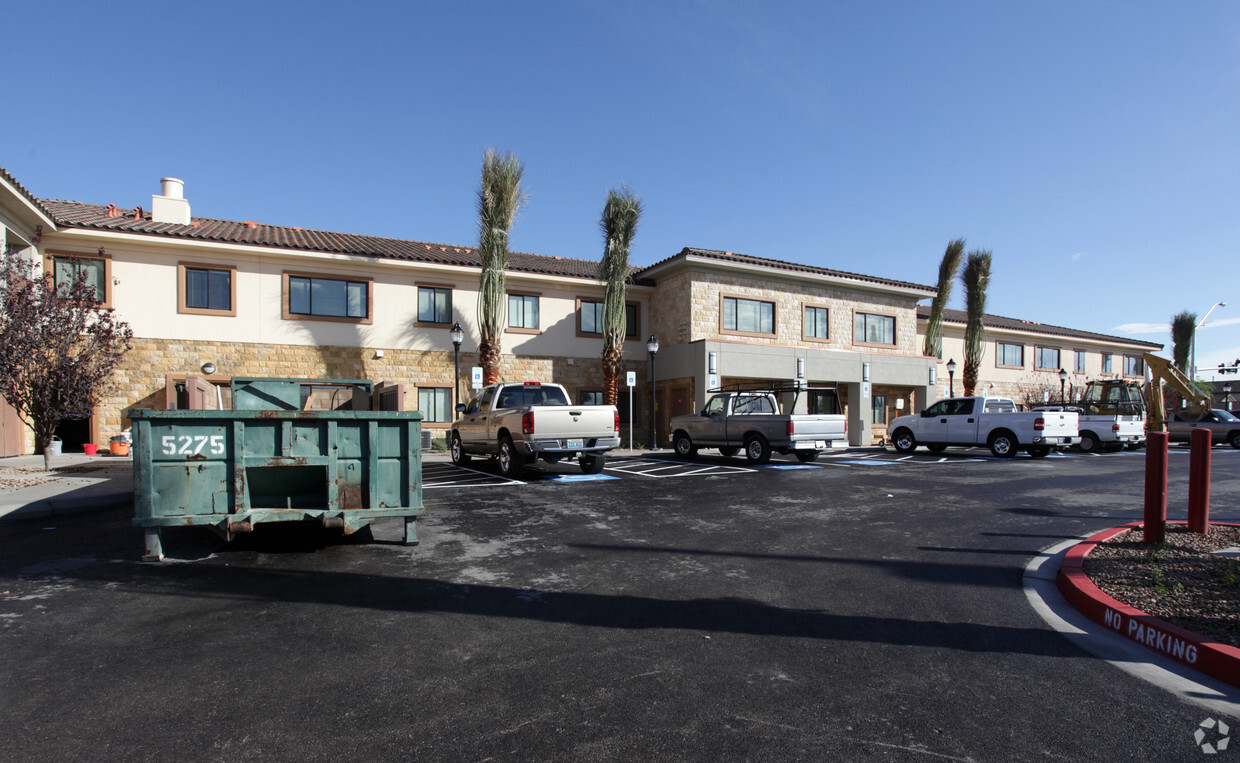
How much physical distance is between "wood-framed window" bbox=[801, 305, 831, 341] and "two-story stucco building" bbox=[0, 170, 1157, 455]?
7 cm

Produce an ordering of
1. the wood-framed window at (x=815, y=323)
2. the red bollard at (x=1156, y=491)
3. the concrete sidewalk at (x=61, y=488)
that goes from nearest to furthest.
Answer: the red bollard at (x=1156, y=491), the concrete sidewalk at (x=61, y=488), the wood-framed window at (x=815, y=323)

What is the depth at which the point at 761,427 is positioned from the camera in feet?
51.7

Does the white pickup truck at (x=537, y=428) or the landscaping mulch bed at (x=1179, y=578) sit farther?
the white pickup truck at (x=537, y=428)

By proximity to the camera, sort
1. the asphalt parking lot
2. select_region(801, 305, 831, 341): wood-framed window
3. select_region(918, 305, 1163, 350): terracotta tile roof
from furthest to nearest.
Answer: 1. select_region(918, 305, 1163, 350): terracotta tile roof
2. select_region(801, 305, 831, 341): wood-framed window
3. the asphalt parking lot

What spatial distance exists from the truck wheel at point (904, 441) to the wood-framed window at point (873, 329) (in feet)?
21.4

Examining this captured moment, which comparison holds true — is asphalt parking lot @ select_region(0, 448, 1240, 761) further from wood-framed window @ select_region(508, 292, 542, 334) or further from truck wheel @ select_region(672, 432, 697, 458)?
wood-framed window @ select_region(508, 292, 542, 334)

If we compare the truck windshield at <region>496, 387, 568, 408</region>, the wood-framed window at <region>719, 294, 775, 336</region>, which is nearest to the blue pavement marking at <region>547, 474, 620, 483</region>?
the truck windshield at <region>496, 387, 568, 408</region>

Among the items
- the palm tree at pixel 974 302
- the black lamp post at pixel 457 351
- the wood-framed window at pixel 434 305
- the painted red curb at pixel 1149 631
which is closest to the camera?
the painted red curb at pixel 1149 631

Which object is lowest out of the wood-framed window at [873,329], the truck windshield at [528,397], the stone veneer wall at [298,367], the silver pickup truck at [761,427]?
the silver pickup truck at [761,427]

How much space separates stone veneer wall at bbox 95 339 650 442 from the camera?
17.8 metres

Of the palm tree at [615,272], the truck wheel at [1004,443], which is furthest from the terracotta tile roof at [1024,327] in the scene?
the palm tree at [615,272]

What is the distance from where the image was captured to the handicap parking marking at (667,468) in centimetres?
1386

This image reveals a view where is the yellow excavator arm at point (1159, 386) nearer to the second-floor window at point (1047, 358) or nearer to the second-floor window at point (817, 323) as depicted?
the second-floor window at point (817, 323)

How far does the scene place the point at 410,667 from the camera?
3.58 metres
